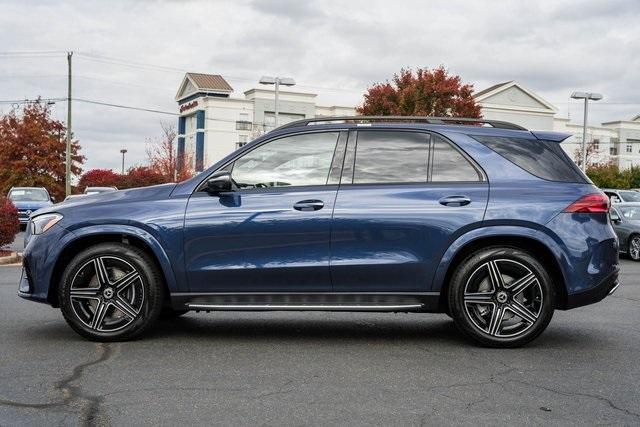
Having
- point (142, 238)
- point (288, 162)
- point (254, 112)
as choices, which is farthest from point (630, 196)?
point (254, 112)

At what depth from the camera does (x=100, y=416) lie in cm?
445

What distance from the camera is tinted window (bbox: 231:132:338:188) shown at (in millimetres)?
6531

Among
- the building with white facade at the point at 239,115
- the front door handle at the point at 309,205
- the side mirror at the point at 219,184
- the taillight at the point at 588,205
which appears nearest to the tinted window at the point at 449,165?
the taillight at the point at 588,205

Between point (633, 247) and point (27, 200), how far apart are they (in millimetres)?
20324

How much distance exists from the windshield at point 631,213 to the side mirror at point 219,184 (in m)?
14.0

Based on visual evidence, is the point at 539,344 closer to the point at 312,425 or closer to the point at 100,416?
the point at 312,425

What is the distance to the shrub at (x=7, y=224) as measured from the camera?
16250 mm

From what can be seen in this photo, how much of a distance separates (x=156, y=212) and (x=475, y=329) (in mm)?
2625

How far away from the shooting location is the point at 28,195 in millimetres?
29469

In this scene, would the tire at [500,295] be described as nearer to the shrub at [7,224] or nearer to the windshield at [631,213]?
the shrub at [7,224]

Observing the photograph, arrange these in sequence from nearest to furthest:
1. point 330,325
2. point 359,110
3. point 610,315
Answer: point 330,325 < point 610,315 < point 359,110

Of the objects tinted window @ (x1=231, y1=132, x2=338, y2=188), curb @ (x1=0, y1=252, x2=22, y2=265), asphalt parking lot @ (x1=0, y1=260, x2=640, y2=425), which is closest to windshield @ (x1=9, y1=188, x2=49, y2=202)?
curb @ (x1=0, y1=252, x2=22, y2=265)

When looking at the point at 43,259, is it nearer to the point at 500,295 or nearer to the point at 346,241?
the point at 346,241

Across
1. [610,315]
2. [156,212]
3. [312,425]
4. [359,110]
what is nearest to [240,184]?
[156,212]
